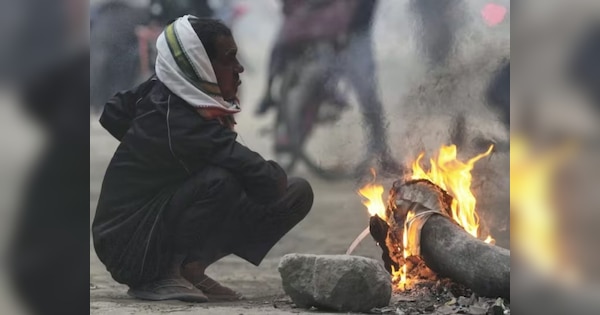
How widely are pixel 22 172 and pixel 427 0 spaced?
132 inches

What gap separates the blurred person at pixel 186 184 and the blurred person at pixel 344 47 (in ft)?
1.51

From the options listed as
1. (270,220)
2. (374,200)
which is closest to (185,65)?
(270,220)

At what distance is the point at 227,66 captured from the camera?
252 inches

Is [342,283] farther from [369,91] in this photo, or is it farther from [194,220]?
[369,91]

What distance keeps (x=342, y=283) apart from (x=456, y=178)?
1261 mm

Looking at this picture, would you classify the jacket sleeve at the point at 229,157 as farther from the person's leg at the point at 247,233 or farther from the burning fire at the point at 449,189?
the burning fire at the point at 449,189

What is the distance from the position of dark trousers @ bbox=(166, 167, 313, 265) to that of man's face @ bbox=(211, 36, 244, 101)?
641 mm

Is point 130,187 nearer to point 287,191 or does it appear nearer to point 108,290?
point 108,290

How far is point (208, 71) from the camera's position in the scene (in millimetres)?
6324

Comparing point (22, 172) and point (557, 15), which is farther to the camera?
point (22, 172)

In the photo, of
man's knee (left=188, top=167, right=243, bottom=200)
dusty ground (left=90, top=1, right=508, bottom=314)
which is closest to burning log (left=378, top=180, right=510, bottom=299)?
dusty ground (left=90, top=1, right=508, bottom=314)

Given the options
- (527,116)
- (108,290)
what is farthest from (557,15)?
(108,290)

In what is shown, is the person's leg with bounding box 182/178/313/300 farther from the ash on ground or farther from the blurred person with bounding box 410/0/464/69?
the blurred person with bounding box 410/0/464/69

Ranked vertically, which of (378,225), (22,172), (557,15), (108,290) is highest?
(557,15)
